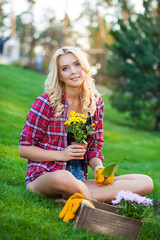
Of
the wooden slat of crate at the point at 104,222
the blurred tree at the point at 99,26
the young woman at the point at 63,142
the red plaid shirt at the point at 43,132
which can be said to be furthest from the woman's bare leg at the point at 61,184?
the blurred tree at the point at 99,26

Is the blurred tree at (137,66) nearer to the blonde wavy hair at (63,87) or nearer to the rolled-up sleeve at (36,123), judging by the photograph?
the blonde wavy hair at (63,87)

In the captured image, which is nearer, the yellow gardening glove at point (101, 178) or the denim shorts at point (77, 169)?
the yellow gardening glove at point (101, 178)

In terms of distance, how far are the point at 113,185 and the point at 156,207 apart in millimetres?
732

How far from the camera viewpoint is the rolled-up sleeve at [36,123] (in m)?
2.69

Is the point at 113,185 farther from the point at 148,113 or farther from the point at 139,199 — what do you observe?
the point at 148,113

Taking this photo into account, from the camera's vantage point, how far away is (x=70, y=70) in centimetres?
Result: 286

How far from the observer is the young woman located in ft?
8.41

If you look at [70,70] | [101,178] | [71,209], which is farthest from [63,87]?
[71,209]

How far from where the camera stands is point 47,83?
292 cm

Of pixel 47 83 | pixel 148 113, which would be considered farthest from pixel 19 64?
pixel 47 83

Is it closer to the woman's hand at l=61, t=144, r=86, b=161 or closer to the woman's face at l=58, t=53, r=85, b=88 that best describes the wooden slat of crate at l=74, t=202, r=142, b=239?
the woman's hand at l=61, t=144, r=86, b=161

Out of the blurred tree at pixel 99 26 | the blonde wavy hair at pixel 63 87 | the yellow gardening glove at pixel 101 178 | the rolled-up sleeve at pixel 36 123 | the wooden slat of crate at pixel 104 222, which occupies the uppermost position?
the blurred tree at pixel 99 26

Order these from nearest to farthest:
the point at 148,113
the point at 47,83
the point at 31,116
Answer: the point at 31,116
the point at 47,83
the point at 148,113

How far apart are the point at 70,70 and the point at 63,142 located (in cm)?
66
